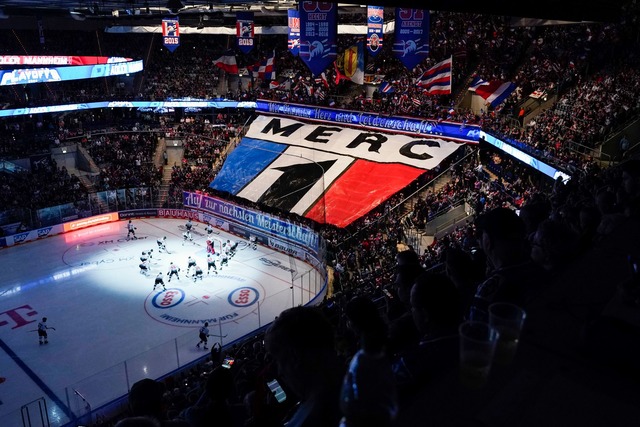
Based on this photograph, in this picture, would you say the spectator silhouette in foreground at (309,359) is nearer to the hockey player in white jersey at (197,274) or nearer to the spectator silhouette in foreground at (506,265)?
the spectator silhouette in foreground at (506,265)

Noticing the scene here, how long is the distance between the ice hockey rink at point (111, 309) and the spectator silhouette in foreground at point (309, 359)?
11.7 m

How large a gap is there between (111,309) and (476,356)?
2236 cm

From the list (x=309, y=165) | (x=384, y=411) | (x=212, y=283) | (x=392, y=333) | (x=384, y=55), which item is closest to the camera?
A: (x=384, y=411)

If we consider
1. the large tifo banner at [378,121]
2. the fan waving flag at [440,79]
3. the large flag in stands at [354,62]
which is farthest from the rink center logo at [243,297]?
the large tifo banner at [378,121]

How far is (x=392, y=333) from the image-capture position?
419cm

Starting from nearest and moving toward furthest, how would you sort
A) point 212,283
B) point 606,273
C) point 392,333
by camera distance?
point 606,273 → point 392,333 → point 212,283

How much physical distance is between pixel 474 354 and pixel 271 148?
36.4m

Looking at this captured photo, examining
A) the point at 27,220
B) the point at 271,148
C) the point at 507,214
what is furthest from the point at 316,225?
the point at 507,214

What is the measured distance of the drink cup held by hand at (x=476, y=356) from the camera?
6.95 feet

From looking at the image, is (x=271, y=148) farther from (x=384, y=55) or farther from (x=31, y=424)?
(x=31, y=424)

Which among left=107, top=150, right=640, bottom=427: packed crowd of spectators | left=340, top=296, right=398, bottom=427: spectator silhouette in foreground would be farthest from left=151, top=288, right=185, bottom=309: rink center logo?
left=340, top=296, right=398, bottom=427: spectator silhouette in foreground

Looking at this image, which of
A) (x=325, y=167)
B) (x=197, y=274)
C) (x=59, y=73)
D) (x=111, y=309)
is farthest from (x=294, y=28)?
(x=59, y=73)

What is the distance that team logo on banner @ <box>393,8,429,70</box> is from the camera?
19859 millimetres

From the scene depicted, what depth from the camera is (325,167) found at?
33.9 m
